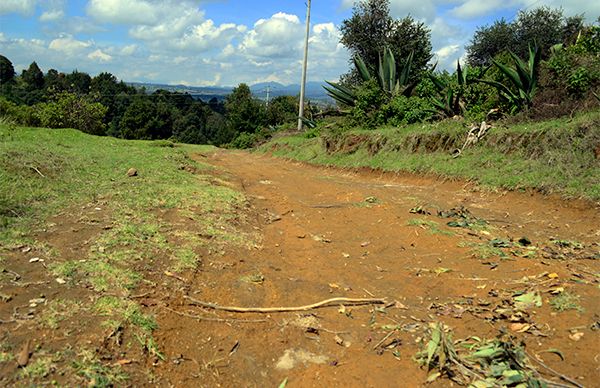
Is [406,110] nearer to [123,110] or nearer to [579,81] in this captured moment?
[579,81]

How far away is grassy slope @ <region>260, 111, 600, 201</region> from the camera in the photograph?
6.55m

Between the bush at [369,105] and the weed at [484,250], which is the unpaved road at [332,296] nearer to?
the weed at [484,250]

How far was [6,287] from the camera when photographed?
283cm

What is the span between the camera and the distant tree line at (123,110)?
26875mm

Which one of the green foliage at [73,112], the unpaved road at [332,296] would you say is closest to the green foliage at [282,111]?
the green foliage at [73,112]

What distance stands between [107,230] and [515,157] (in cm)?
690

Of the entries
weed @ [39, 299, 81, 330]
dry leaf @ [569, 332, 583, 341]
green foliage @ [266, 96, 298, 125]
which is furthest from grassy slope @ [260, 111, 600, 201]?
green foliage @ [266, 96, 298, 125]

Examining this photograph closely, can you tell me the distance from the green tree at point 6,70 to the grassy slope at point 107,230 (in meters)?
54.2

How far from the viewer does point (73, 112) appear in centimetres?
2789

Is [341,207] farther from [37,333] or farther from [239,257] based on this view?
[37,333]

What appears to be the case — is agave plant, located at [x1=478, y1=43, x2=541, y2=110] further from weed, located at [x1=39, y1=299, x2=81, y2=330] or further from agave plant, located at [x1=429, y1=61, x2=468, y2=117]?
weed, located at [x1=39, y1=299, x2=81, y2=330]

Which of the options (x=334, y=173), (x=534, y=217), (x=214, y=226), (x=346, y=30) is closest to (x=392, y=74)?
(x=334, y=173)

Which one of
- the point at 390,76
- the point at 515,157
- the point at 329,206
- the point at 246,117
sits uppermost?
the point at 390,76

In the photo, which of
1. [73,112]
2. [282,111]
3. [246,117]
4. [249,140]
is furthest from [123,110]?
[249,140]
